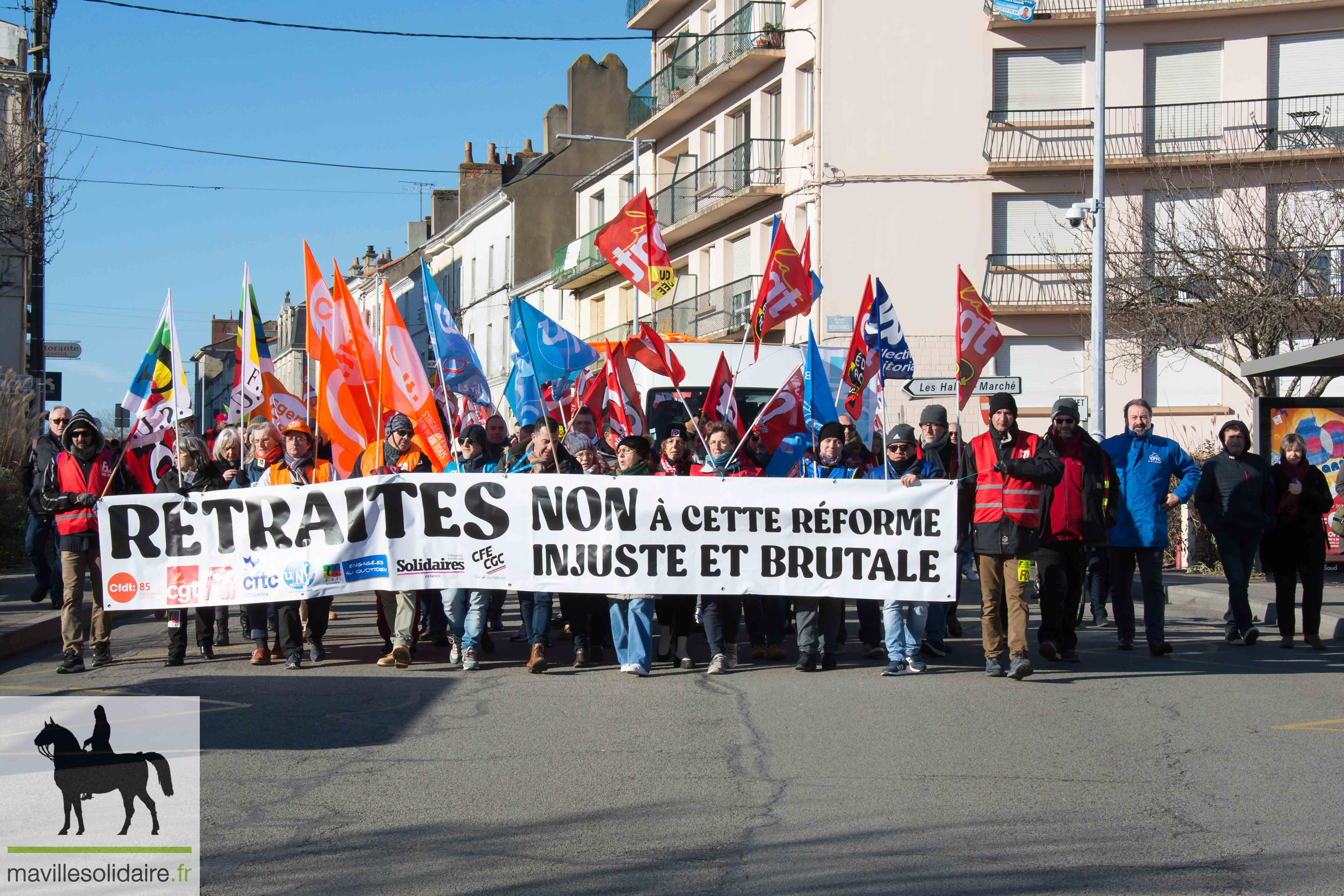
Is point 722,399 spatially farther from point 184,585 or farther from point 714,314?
point 714,314

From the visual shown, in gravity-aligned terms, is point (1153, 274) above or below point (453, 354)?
above

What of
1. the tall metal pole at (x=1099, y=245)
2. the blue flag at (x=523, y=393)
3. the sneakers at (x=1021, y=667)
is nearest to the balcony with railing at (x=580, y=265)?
the tall metal pole at (x=1099, y=245)

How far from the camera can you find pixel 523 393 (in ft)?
47.1

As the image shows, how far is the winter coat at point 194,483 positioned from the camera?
9836mm

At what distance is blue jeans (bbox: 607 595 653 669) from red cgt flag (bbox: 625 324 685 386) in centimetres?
344

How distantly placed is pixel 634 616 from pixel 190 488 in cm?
346

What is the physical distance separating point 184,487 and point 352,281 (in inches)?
2609

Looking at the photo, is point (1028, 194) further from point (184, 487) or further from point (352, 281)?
point (352, 281)

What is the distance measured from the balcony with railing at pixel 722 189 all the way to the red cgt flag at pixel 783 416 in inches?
690

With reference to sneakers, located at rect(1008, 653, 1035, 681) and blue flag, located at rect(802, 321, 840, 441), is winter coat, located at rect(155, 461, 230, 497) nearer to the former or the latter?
blue flag, located at rect(802, 321, 840, 441)

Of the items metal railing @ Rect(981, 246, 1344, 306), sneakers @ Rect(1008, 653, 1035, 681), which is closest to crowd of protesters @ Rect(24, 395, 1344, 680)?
sneakers @ Rect(1008, 653, 1035, 681)

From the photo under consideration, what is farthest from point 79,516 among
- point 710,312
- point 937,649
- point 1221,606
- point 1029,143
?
point 710,312

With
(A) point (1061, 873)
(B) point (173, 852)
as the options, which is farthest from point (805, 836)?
(B) point (173, 852)

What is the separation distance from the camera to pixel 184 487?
9867 millimetres
